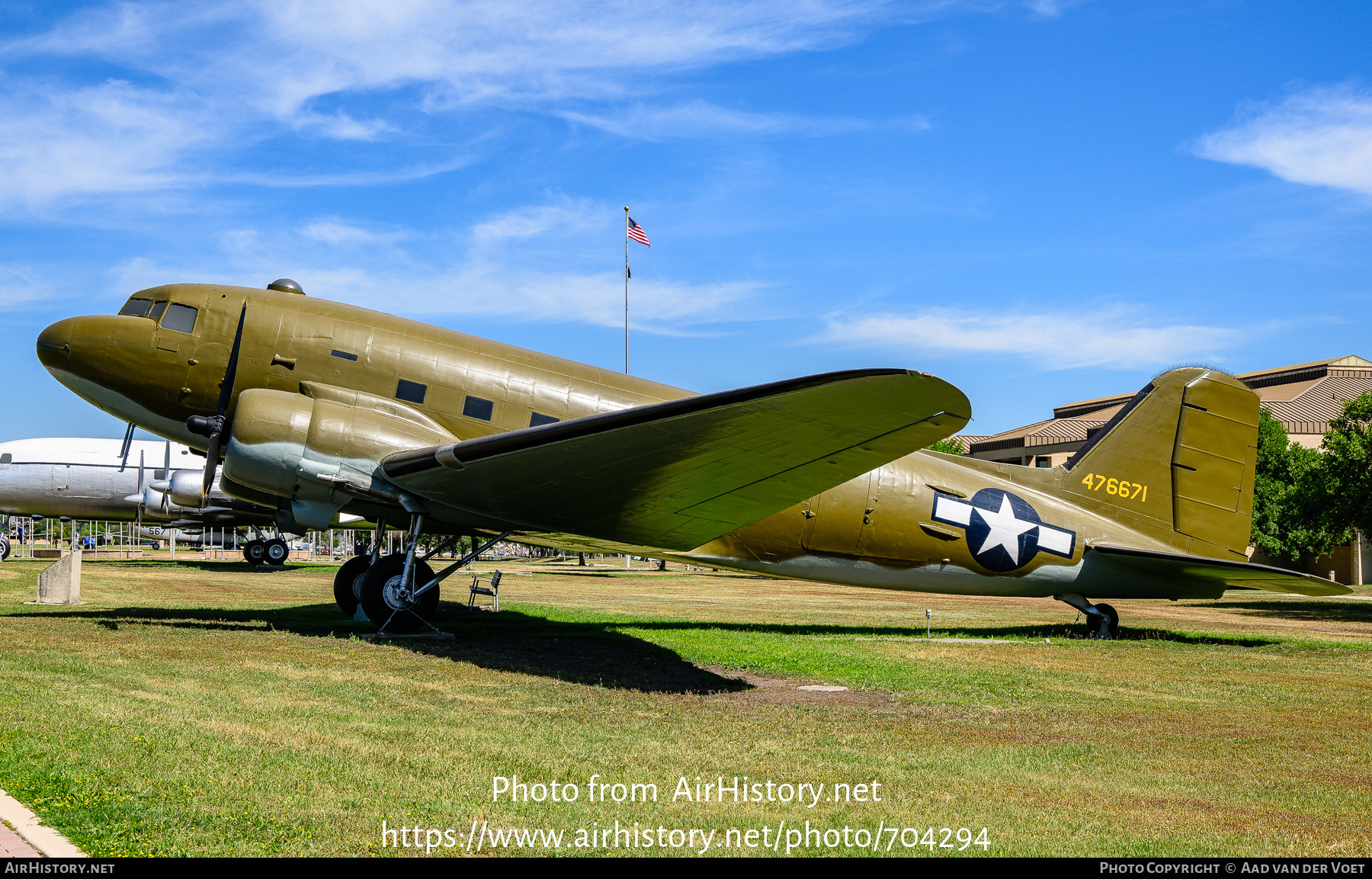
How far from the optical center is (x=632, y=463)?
1035 centimetres

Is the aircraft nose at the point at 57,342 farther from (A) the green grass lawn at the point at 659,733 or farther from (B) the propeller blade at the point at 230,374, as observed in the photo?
(A) the green grass lawn at the point at 659,733

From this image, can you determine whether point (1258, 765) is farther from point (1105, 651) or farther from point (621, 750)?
point (1105, 651)

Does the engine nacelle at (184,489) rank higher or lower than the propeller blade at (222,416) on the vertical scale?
lower

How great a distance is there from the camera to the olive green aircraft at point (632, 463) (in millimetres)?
10062

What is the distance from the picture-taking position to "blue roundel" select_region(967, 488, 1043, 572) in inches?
603

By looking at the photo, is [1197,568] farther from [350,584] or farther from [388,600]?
[350,584]

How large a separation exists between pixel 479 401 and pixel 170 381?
446 centimetres

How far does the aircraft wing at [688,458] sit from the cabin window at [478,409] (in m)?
1.55

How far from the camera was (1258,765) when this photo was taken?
7004 mm

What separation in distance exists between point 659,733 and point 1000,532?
9.69 metres

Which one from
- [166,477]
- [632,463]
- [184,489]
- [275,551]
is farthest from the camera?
[275,551]

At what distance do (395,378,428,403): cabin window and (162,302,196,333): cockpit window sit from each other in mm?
3144

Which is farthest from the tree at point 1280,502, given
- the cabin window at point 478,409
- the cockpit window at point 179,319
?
the cockpit window at point 179,319

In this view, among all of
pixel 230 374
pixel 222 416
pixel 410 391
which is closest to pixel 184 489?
pixel 222 416
